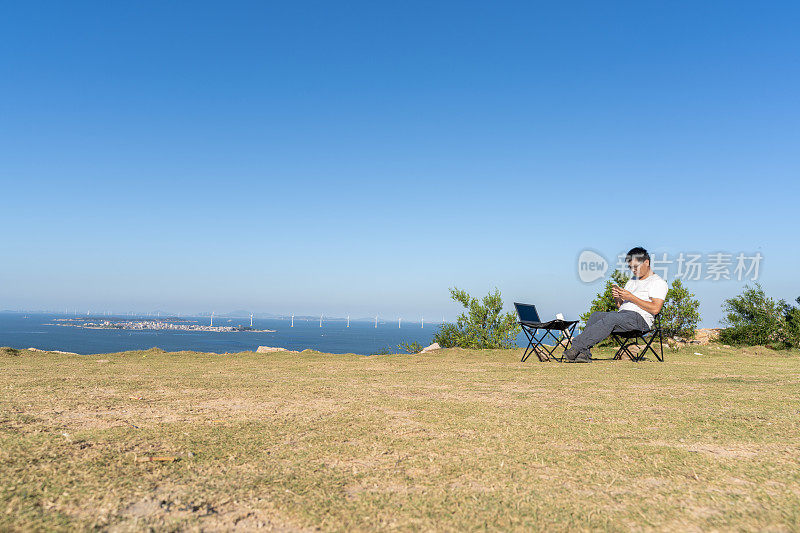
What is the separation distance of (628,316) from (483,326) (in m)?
6.17

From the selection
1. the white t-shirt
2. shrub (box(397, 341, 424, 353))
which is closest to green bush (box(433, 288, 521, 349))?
shrub (box(397, 341, 424, 353))

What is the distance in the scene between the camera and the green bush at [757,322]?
11883 millimetres

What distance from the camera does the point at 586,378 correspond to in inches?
203

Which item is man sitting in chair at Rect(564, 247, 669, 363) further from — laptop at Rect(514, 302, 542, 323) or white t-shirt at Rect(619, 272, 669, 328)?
laptop at Rect(514, 302, 542, 323)

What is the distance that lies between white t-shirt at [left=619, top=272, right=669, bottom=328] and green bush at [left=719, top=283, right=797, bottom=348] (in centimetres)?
640

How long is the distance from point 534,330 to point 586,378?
10.5 feet

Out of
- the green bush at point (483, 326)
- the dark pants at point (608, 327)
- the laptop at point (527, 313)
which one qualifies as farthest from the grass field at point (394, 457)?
the green bush at point (483, 326)

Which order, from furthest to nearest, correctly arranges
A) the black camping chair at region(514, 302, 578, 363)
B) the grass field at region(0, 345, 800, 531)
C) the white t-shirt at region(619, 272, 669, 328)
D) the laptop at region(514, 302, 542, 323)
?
the laptop at region(514, 302, 542, 323), the black camping chair at region(514, 302, 578, 363), the white t-shirt at region(619, 272, 669, 328), the grass field at region(0, 345, 800, 531)

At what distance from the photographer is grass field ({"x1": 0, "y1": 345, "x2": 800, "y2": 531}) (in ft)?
4.99

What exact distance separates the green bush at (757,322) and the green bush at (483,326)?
19.8 feet

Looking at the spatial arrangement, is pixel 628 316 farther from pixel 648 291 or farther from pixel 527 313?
pixel 527 313

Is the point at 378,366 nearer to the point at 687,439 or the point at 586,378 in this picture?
the point at 586,378

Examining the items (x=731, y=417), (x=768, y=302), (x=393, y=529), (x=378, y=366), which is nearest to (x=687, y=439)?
(x=731, y=417)

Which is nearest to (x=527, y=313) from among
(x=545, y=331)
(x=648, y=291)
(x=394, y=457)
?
(x=545, y=331)
